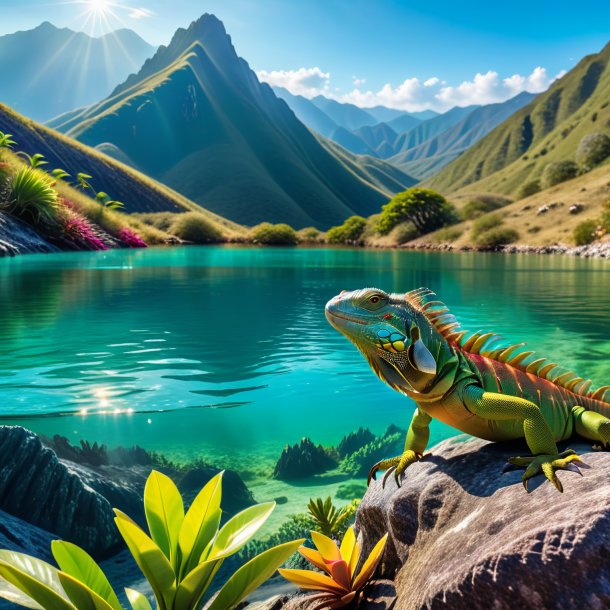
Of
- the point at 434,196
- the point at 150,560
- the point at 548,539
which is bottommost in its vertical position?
the point at 150,560

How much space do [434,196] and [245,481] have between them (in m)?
94.6

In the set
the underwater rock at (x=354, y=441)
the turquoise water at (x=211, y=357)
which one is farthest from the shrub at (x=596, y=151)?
the underwater rock at (x=354, y=441)

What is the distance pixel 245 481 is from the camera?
7758 mm

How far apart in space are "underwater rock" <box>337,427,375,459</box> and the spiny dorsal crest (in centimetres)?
493

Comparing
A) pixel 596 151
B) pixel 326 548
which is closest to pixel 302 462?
pixel 326 548

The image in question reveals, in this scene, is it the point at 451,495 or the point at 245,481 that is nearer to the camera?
the point at 451,495

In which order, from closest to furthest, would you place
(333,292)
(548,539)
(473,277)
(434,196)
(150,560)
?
(548,539) → (150,560) → (333,292) → (473,277) → (434,196)

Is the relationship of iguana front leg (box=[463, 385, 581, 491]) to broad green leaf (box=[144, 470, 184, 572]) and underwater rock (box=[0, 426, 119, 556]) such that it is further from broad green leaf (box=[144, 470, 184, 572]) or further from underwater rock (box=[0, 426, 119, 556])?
underwater rock (box=[0, 426, 119, 556])

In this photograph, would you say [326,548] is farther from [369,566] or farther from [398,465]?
[398,465]

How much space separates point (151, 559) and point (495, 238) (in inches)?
3320

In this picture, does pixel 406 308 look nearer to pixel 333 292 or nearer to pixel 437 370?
pixel 437 370

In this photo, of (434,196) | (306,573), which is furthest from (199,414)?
(434,196)

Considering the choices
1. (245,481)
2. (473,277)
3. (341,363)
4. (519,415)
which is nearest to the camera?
(519,415)

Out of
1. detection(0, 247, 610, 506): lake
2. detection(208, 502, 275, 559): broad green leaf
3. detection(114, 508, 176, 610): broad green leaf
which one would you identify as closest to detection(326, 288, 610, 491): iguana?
detection(208, 502, 275, 559): broad green leaf
